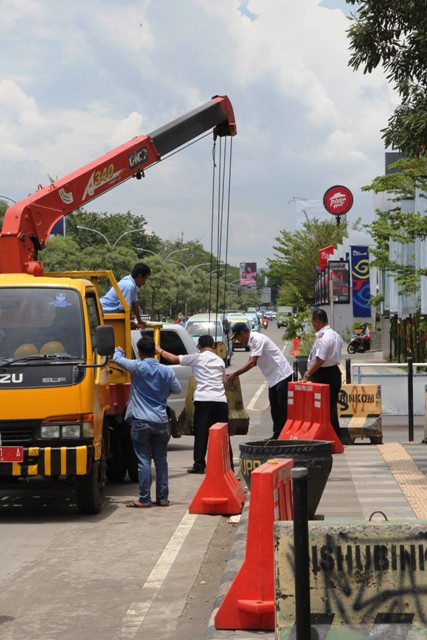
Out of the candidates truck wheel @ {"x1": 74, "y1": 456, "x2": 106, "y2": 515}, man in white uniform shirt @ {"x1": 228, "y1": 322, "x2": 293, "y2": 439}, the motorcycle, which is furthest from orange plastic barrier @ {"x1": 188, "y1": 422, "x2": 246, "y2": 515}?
the motorcycle

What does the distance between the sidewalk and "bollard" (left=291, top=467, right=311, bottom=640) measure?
38cm

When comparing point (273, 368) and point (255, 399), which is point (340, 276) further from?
point (273, 368)

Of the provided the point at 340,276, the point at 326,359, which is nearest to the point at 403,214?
the point at 326,359

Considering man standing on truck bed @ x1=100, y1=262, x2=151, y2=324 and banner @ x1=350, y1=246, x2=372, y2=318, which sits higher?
banner @ x1=350, y1=246, x2=372, y2=318

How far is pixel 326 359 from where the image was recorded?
15.6 m

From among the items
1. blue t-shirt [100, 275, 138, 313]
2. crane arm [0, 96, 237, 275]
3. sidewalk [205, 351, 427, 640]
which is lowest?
sidewalk [205, 351, 427, 640]

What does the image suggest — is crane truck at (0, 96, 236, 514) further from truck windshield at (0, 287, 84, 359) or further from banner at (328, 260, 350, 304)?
banner at (328, 260, 350, 304)

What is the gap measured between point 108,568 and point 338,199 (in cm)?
6625

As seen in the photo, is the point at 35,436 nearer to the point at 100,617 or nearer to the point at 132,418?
the point at 132,418

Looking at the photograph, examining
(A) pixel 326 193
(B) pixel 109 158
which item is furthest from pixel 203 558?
(A) pixel 326 193

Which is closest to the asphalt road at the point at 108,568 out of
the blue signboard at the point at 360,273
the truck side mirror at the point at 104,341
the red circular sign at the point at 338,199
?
the truck side mirror at the point at 104,341

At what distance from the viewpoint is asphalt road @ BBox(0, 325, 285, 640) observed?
23.4ft

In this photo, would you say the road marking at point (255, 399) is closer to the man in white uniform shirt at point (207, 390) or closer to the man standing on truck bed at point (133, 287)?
the man standing on truck bed at point (133, 287)

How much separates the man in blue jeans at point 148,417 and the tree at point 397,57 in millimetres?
4178
